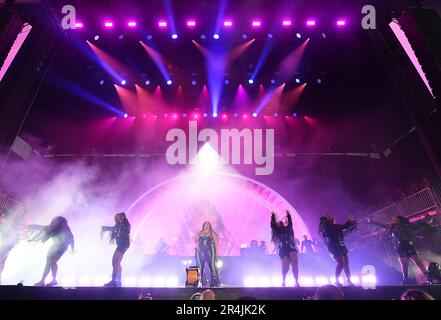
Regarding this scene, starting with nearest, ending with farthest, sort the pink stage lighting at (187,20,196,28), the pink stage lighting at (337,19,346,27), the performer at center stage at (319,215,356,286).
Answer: the performer at center stage at (319,215,356,286) → the pink stage lighting at (337,19,346,27) → the pink stage lighting at (187,20,196,28)

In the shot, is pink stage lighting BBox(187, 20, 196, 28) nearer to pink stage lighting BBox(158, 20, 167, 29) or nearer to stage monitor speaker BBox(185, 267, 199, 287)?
pink stage lighting BBox(158, 20, 167, 29)

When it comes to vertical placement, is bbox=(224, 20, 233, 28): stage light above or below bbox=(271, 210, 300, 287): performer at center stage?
above

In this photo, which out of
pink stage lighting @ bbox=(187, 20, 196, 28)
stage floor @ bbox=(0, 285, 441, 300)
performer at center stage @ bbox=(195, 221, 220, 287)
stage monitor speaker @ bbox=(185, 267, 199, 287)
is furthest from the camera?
pink stage lighting @ bbox=(187, 20, 196, 28)

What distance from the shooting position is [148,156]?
15148 mm

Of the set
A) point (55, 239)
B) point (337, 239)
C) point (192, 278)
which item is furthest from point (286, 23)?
point (55, 239)

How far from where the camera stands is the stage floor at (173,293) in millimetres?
5699

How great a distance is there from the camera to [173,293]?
578 cm

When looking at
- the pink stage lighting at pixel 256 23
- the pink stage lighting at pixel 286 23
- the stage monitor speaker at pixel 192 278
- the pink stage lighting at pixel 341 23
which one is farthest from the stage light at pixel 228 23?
the stage monitor speaker at pixel 192 278

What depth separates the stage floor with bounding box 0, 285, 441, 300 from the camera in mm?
5699

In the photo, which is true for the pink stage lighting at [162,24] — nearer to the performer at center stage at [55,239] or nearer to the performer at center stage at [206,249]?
the performer at center stage at [206,249]

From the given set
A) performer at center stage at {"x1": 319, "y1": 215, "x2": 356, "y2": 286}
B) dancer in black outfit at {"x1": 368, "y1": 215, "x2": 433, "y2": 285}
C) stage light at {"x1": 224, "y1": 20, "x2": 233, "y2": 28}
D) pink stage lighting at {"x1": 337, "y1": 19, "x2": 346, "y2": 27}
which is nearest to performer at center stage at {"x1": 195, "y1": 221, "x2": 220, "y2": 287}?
performer at center stage at {"x1": 319, "y1": 215, "x2": 356, "y2": 286}

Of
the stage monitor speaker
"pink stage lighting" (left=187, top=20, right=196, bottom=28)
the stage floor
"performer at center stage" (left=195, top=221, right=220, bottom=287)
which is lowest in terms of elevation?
the stage floor
